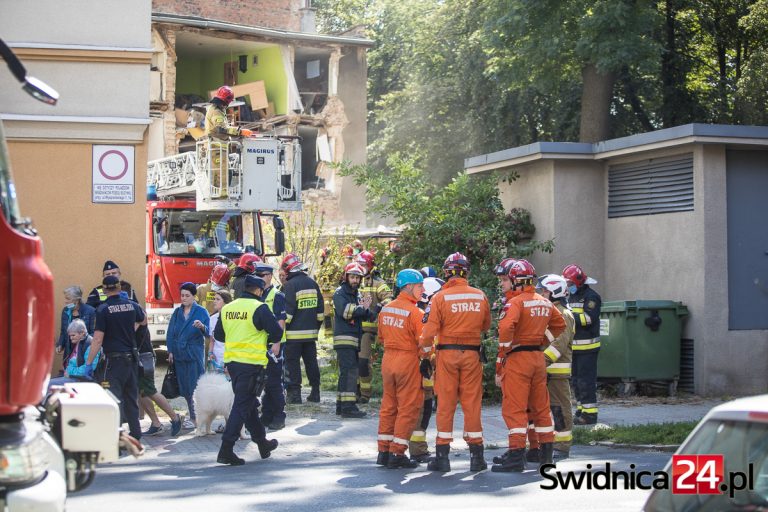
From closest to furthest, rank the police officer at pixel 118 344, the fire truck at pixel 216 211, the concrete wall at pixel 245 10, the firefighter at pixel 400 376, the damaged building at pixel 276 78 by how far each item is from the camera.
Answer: the firefighter at pixel 400 376 < the police officer at pixel 118 344 < the fire truck at pixel 216 211 < the damaged building at pixel 276 78 < the concrete wall at pixel 245 10

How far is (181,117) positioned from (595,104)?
549 inches

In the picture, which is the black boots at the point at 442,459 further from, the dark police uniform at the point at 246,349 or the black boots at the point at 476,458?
the dark police uniform at the point at 246,349

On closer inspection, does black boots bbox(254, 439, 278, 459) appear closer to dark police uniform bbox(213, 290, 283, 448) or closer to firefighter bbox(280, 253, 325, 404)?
dark police uniform bbox(213, 290, 283, 448)

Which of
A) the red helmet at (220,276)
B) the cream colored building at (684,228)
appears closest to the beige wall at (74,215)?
the red helmet at (220,276)

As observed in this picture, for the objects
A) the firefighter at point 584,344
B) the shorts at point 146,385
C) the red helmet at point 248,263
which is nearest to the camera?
the shorts at point 146,385

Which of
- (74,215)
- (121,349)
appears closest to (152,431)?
(121,349)

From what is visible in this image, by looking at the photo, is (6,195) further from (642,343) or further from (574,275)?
(642,343)

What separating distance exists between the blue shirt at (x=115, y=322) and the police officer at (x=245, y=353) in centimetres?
122

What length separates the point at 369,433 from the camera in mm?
12516

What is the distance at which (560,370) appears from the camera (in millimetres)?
11164

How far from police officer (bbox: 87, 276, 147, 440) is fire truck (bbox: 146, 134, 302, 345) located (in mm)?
6314

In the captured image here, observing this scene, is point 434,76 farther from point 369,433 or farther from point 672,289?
point 369,433

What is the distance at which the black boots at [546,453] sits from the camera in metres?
10.4

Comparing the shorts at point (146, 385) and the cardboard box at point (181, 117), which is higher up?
the cardboard box at point (181, 117)
